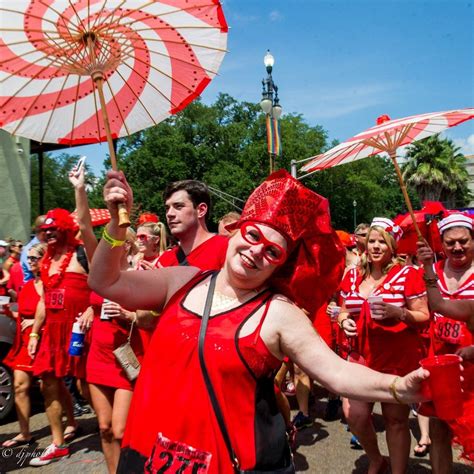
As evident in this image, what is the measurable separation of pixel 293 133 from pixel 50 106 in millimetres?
38259

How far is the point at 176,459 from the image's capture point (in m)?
1.79

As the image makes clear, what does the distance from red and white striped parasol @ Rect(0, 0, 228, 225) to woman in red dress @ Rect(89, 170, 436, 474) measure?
747mm

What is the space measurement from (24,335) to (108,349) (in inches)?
66.7

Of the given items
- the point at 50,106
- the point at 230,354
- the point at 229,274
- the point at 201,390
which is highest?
the point at 50,106

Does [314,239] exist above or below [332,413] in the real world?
above

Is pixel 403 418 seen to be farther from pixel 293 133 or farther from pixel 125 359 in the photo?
pixel 293 133

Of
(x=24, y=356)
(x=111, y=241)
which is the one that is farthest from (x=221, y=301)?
(x=24, y=356)

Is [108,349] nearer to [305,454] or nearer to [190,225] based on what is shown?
[190,225]

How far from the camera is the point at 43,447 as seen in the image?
16.6ft

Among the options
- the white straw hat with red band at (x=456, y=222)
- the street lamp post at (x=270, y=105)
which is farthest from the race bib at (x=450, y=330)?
the street lamp post at (x=270, y=105)

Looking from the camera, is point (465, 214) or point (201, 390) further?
point (465, 214)

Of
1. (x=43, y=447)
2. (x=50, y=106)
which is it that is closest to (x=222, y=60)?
(x=50, y=106)

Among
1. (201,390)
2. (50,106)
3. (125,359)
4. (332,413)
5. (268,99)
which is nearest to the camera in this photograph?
(201,390)

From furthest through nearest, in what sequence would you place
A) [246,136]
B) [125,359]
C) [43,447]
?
[246,136], [43,447], [125,359]
